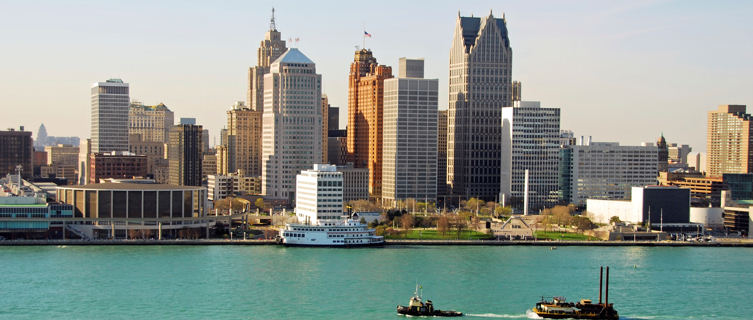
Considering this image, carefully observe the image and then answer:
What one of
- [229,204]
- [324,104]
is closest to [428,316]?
[229,204]

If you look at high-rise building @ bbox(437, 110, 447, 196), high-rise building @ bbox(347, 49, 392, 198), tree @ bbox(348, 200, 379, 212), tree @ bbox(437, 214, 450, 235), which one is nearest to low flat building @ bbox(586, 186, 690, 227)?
tree @ bbox(437, 214, 450, 235)

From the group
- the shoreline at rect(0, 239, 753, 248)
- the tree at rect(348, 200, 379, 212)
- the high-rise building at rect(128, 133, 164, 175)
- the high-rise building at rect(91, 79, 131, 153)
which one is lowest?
the shoreline at rect(0, 239, 753, 248)

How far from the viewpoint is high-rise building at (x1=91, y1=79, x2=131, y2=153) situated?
16938 centimetres

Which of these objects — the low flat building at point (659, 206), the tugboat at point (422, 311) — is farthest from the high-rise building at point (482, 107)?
the tugboat at point (422, 311)

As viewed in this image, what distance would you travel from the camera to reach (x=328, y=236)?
89625mm

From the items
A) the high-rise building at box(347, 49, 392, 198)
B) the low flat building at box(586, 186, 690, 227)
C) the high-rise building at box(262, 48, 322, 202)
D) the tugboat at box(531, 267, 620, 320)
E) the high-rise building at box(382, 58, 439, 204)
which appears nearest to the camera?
the tugboat at box(531, 267, 620, 320)

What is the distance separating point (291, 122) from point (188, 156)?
23.0 meters

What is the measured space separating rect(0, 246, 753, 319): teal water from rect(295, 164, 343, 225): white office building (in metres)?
8.24

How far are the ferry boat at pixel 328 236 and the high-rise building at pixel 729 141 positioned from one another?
98443 millimetres

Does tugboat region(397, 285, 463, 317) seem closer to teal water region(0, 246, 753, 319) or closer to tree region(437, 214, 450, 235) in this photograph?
teal water region(0, 246, 753, 319)

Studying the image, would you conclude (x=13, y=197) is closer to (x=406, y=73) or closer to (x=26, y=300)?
(x=26, y=300)

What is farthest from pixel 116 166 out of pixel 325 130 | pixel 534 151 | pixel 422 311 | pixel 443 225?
pixel 422 311

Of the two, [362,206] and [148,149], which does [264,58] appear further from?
[362,206]

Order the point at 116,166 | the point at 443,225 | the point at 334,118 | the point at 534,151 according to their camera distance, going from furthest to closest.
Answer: the point at 334,118 < the point at 116,166 < the point at 534,151 < the point at 443,225
